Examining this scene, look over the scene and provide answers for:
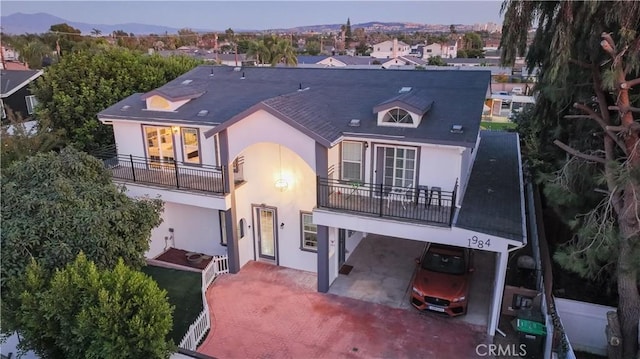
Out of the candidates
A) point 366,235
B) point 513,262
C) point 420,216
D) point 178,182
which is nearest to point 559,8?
point 420,216

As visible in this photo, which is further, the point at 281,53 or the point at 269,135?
the point at 281,53

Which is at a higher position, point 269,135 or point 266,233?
point 269,135

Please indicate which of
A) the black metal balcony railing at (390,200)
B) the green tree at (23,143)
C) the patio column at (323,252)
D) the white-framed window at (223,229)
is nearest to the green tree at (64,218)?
the white-framed window at (223,229)

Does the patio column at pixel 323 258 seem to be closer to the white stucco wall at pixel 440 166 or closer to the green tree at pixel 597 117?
the white stucco wall at pixel 440 166

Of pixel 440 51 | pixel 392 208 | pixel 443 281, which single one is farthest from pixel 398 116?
pixel 440 51

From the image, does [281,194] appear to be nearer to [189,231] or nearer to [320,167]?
[320,167]

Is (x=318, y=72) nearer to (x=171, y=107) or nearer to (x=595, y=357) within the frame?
(x=171, y=107)

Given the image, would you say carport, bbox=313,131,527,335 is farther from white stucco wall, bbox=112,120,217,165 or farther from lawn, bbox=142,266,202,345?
white stucco wall, bbox=112,120,217,165
